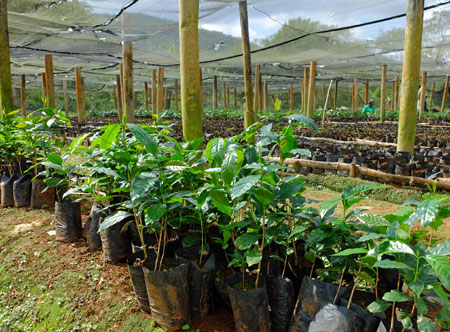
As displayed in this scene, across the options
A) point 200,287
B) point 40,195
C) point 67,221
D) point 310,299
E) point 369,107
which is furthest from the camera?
point 369,107

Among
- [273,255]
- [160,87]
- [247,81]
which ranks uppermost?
[160,87]

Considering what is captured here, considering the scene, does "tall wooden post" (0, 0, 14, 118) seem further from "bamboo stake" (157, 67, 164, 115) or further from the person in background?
the person in background

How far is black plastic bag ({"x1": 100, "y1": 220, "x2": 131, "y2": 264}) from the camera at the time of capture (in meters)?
2.11

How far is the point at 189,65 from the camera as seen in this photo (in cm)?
230

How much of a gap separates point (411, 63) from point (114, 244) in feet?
13.0

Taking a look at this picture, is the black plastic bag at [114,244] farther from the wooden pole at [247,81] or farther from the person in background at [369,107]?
the person in background at [369,107]

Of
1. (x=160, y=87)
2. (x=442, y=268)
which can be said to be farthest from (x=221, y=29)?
(x=442, y=268)

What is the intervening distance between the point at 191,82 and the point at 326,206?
1.39 metres

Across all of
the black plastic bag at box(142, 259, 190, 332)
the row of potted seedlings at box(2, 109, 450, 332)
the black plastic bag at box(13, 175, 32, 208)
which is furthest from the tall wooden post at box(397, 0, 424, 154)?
the black plastic bag at box(13, 175, 32, 208)

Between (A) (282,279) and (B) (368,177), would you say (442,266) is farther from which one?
(B) (368,177)

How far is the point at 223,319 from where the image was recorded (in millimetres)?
1649

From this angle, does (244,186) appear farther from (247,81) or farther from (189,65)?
(247,81)

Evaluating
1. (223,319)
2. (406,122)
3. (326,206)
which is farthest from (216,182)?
(406,122)

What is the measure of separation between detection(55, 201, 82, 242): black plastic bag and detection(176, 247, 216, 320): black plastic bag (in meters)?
1.25
